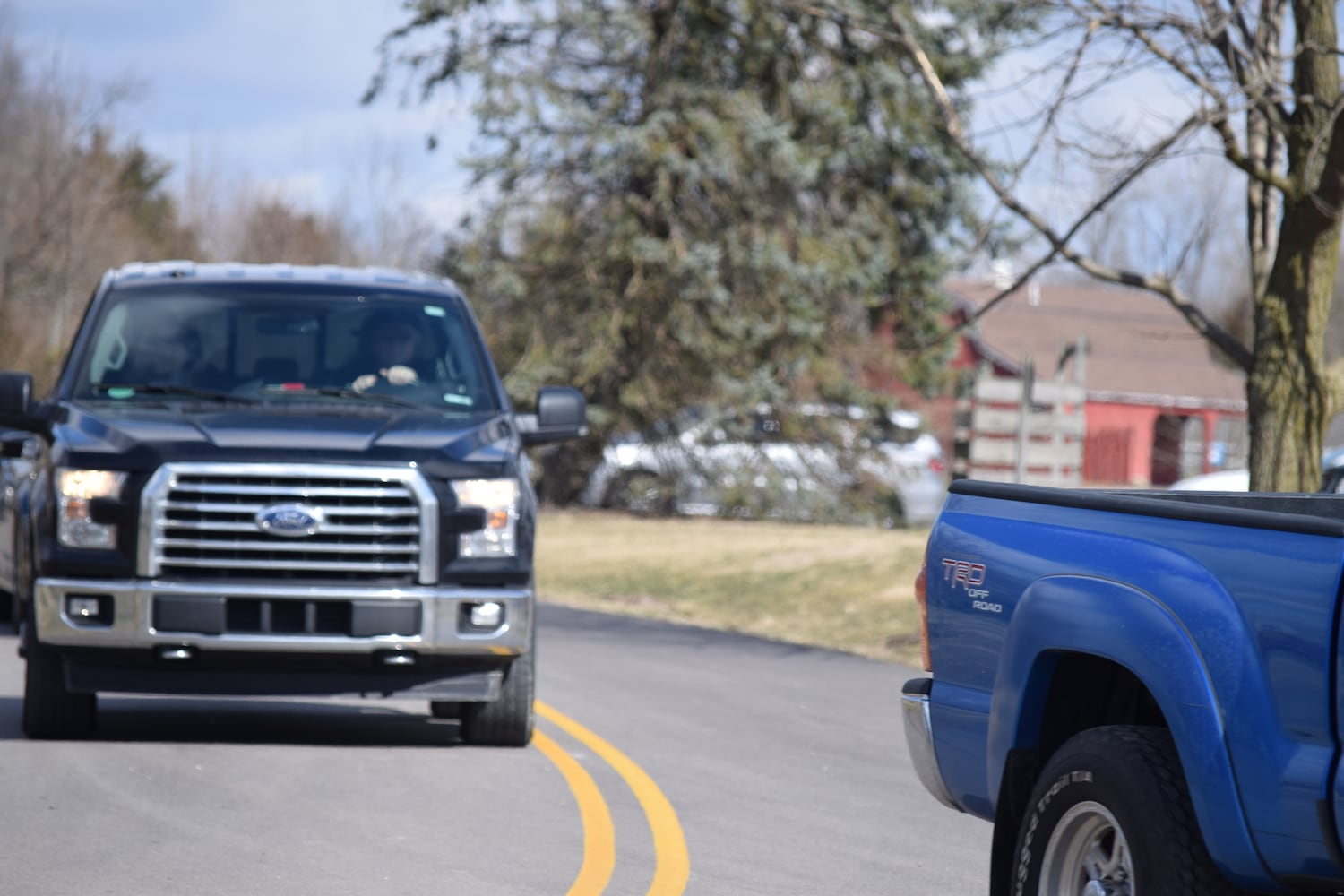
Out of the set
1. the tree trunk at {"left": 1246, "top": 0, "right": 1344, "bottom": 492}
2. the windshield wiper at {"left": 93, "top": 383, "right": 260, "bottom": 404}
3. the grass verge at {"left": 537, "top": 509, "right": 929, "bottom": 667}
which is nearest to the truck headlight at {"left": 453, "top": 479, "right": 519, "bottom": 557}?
the windshield wiper at {"left": 93, "top": 383, "right": 260, "bottom": 404}

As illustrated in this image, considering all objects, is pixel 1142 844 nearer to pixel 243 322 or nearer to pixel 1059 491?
pixel 1059 491

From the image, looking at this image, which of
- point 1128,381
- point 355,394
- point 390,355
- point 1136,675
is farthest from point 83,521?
point 1128,381

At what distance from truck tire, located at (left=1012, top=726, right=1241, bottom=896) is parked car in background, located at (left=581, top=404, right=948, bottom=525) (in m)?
25.8

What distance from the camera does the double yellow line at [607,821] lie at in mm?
6492

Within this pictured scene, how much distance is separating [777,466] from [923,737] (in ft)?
83.6

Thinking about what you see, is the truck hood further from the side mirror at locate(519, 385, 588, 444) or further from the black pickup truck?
the side mirror at locate(519, 385, 588, 444)

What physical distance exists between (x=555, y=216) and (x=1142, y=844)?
26744mm

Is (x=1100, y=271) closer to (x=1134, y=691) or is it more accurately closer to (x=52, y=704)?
(x=52, y=704)

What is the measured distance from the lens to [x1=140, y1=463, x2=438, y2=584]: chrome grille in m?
8.25

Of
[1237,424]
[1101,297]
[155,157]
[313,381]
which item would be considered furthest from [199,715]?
[155,157]

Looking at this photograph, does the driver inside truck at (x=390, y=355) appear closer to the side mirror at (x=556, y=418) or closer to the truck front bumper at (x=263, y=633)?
the side mirror at (x=556, y=418)

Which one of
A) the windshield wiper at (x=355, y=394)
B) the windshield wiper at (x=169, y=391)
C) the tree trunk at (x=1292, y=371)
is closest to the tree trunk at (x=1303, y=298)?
the tree trunk at (x=1292, y=371)

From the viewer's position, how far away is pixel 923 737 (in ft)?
17.7

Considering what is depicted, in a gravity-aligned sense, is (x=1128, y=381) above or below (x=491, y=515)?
above
